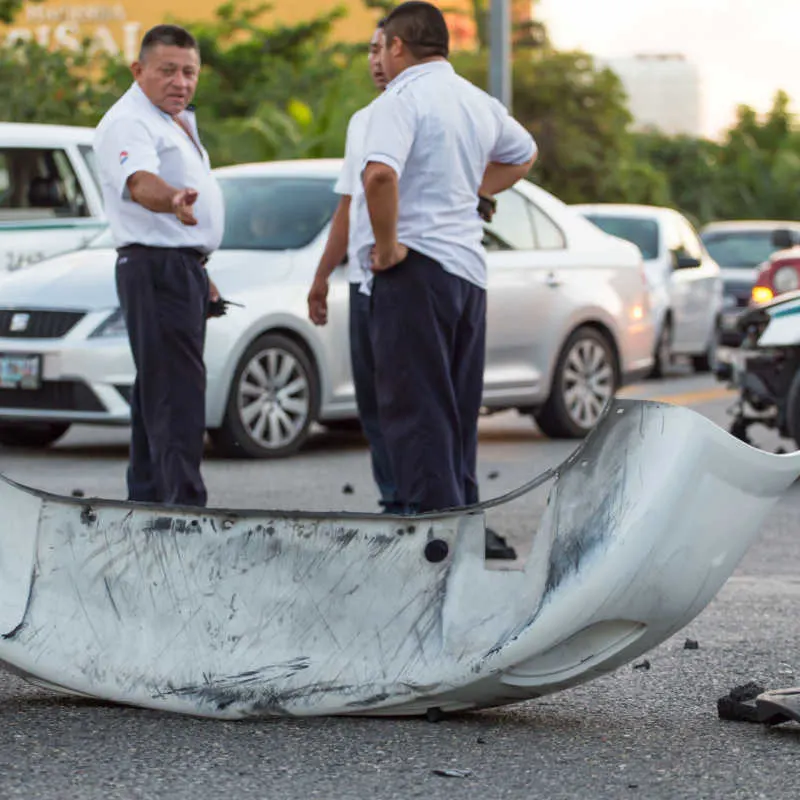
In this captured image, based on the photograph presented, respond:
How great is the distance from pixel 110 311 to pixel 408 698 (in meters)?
6.54

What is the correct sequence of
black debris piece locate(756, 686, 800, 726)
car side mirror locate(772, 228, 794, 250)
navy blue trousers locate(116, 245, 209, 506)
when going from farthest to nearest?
car side mirror locate(772, 228, 794, 250), navy blue trousers locate(116, 245, 209, 506), black debris piece locate(756, 686, 800, 726)

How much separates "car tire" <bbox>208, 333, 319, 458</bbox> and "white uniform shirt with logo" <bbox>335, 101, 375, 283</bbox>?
345cm

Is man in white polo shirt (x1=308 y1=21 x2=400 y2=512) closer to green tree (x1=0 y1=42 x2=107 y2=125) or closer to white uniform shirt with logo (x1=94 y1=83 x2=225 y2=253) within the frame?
white uniform shirt with logo (x1=94 y1=83 x2=225 y2=253)

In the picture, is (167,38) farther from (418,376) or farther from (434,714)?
(434,714)

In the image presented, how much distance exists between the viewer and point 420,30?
6.94 meters

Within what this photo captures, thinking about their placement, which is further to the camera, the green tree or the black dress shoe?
the green tree

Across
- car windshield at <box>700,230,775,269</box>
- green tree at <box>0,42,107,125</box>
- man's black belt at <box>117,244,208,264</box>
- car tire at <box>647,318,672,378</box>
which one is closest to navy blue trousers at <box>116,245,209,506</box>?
man's black belt at <box>117,244,208,264</box>

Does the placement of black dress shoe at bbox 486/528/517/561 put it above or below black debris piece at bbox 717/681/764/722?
below

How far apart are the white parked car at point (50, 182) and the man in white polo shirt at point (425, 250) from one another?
657 centimetres

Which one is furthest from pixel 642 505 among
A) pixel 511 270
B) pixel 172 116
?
pixel 511 270

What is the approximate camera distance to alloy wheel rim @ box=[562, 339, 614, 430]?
12898 mm

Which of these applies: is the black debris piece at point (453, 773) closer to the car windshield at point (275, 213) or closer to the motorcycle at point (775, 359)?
the motorcycle at point (775, 359)

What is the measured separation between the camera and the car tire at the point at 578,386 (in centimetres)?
1285

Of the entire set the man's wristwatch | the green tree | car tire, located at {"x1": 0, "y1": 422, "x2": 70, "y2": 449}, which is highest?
the green tree
